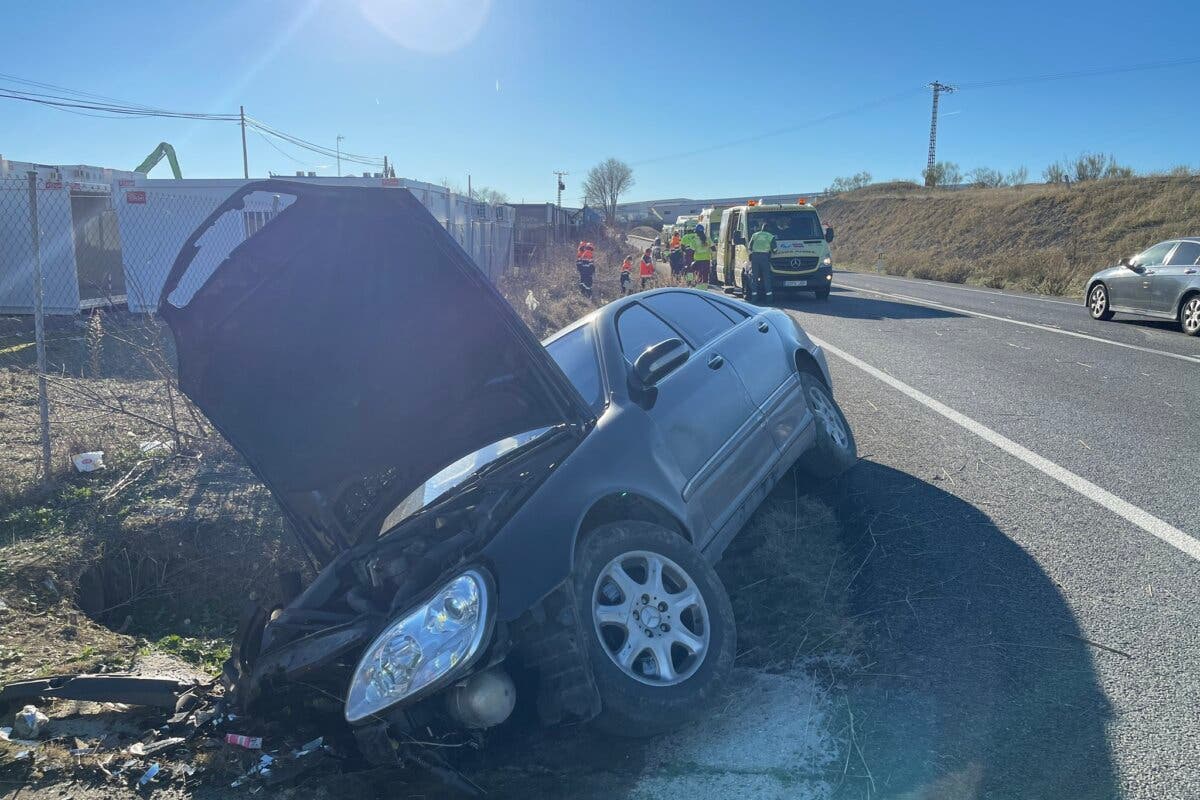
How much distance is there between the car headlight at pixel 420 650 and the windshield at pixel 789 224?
697 inches

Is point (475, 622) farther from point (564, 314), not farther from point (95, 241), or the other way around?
point (95, 241)

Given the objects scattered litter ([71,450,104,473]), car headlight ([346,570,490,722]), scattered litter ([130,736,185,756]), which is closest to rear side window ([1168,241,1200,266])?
car headlight ([346,570,490,722])

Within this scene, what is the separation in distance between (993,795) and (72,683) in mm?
3321

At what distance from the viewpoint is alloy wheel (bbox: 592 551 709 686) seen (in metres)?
3.02

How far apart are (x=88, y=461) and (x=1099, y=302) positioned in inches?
618

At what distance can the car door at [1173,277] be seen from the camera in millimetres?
13000

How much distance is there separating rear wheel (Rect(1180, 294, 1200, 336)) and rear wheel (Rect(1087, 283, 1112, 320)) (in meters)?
1.73

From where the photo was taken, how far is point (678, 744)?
3014 mm

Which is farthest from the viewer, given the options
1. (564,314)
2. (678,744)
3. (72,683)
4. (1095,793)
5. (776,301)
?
(776,301)

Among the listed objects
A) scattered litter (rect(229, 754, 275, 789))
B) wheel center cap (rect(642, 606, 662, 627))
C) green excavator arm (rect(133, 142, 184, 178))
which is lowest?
scattered litter (rect(229, 754, 275, 789))

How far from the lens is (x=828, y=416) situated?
5.75 m

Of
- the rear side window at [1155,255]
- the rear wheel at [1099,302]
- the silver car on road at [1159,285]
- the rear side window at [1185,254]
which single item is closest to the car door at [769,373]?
the silver car on road at [1159,285]

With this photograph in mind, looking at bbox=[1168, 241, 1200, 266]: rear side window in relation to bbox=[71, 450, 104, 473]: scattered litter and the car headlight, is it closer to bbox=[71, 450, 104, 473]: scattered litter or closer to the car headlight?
the car headlight

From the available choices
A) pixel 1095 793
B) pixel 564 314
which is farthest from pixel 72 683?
pixel 564 314
